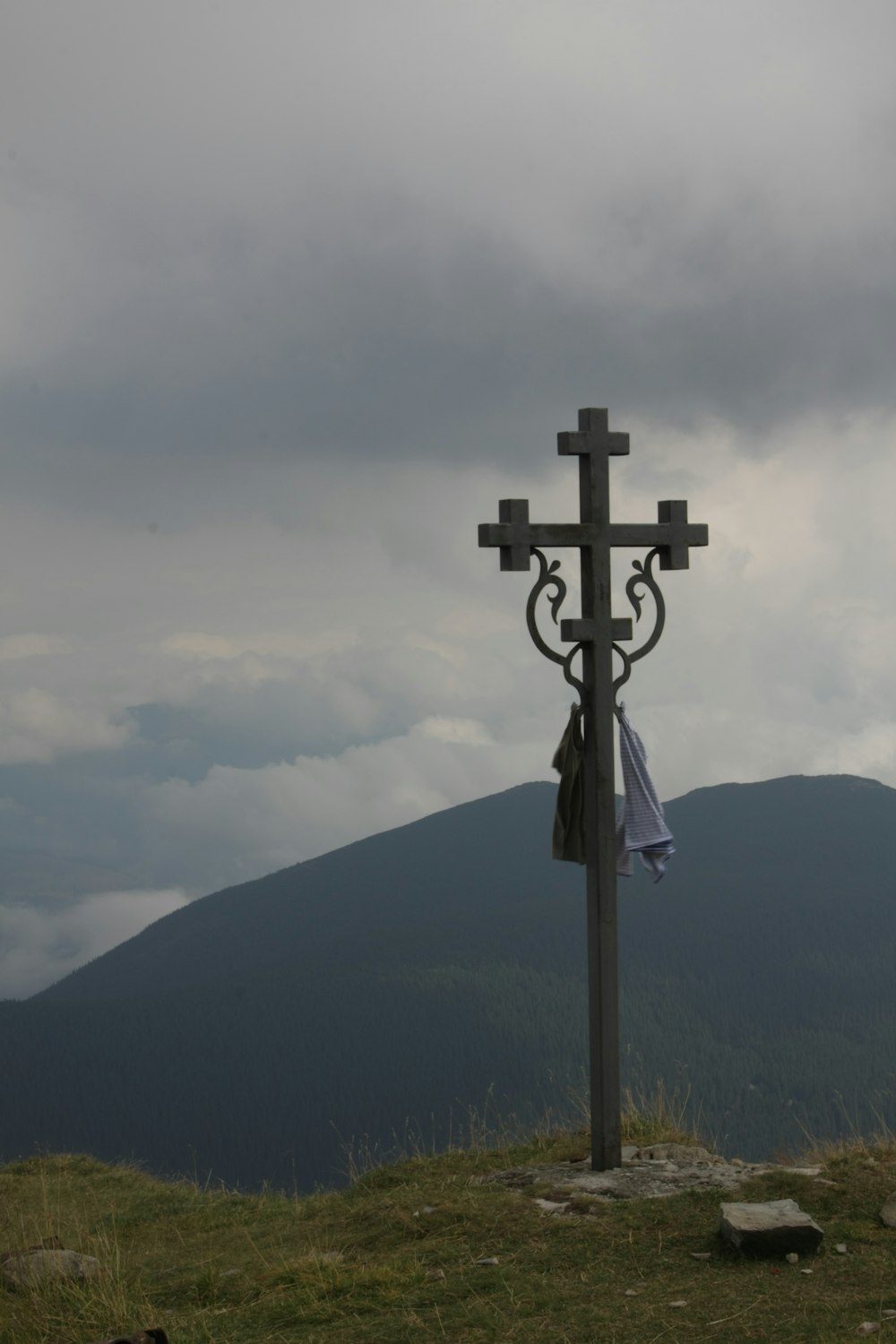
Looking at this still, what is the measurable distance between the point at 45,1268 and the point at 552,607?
580 centimetres

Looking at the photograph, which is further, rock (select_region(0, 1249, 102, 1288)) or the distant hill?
the distant hill

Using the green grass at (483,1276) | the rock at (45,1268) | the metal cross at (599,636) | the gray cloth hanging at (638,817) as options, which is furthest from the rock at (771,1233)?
the rock at (45,1268)

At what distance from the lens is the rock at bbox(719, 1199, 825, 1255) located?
318 inches

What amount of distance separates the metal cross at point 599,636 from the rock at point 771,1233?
241 centimetres

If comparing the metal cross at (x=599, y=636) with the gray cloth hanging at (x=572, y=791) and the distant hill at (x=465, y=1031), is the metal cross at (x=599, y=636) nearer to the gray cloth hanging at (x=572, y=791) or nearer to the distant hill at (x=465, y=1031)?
the gray cloth hanging at (x=572, y=791)

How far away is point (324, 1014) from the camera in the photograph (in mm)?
143500

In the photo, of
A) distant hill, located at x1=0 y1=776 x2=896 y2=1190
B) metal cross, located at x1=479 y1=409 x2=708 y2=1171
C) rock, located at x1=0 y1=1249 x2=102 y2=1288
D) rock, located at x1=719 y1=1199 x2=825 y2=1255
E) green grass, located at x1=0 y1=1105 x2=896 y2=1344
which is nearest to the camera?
green grass, located at x1=0 y1=1105 x2=896 y2=1344

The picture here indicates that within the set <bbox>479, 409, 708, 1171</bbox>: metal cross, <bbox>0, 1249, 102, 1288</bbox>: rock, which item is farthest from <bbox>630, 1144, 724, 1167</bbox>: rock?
<bbox>0, 1249, 102, 1288</bbox>: rock

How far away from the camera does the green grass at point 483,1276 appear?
23.5 ft

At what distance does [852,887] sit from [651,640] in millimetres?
183638

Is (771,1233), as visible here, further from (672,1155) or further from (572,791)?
(572,791)

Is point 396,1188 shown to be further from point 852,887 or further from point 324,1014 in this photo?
point 852,887

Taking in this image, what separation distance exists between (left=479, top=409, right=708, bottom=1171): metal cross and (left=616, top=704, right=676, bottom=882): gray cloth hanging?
19cm

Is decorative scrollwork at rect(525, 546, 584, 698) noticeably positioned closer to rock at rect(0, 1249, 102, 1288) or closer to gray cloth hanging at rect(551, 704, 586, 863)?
gray cloth hanging at rect(551, 704, 586, 863)
